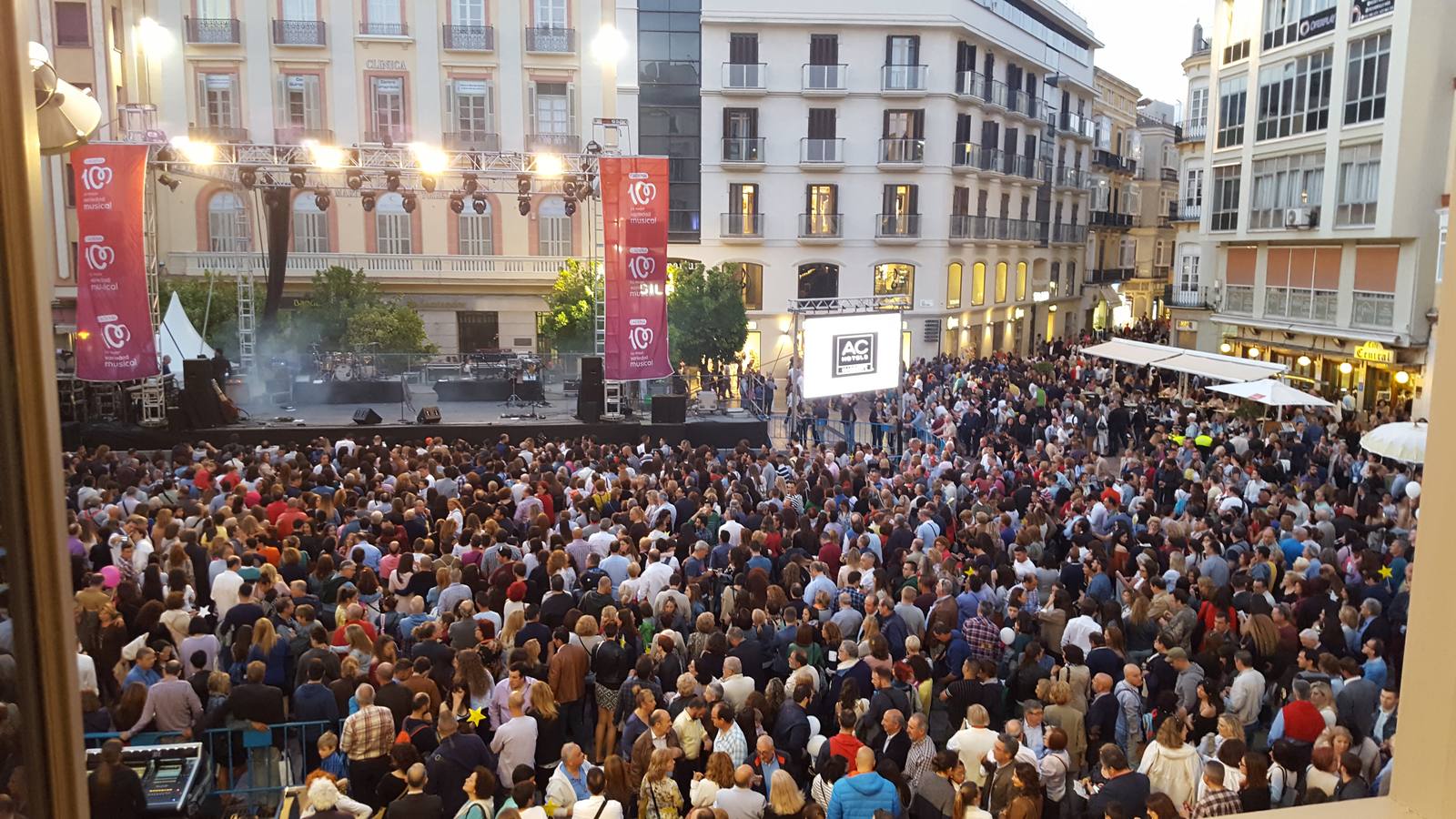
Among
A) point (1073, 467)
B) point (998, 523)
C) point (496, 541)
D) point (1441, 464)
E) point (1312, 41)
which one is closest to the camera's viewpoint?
point (1441, 464)

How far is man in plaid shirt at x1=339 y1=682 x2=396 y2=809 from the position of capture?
5.95 meters

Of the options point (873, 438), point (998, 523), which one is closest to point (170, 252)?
point (873, 438)

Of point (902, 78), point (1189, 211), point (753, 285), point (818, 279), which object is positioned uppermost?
point (902, 78)

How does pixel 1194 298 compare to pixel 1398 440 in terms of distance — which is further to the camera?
pixel 1194 298

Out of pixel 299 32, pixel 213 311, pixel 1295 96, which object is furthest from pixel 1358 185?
pixel 299 32

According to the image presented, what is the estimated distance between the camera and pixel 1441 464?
1.36 m

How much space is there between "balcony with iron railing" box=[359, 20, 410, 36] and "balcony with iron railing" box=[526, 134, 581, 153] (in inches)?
184

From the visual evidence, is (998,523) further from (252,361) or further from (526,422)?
(252,361)

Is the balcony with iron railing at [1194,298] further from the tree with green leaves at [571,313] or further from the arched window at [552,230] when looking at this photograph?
the arched window at [552,230]

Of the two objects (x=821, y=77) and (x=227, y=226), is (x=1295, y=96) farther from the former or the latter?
(x=227, y=226)

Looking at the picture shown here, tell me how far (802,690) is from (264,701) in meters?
3.48

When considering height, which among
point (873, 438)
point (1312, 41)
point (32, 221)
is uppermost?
point (1312, 41)

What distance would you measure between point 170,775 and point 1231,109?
96.0ft

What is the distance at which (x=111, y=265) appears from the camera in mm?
15219
